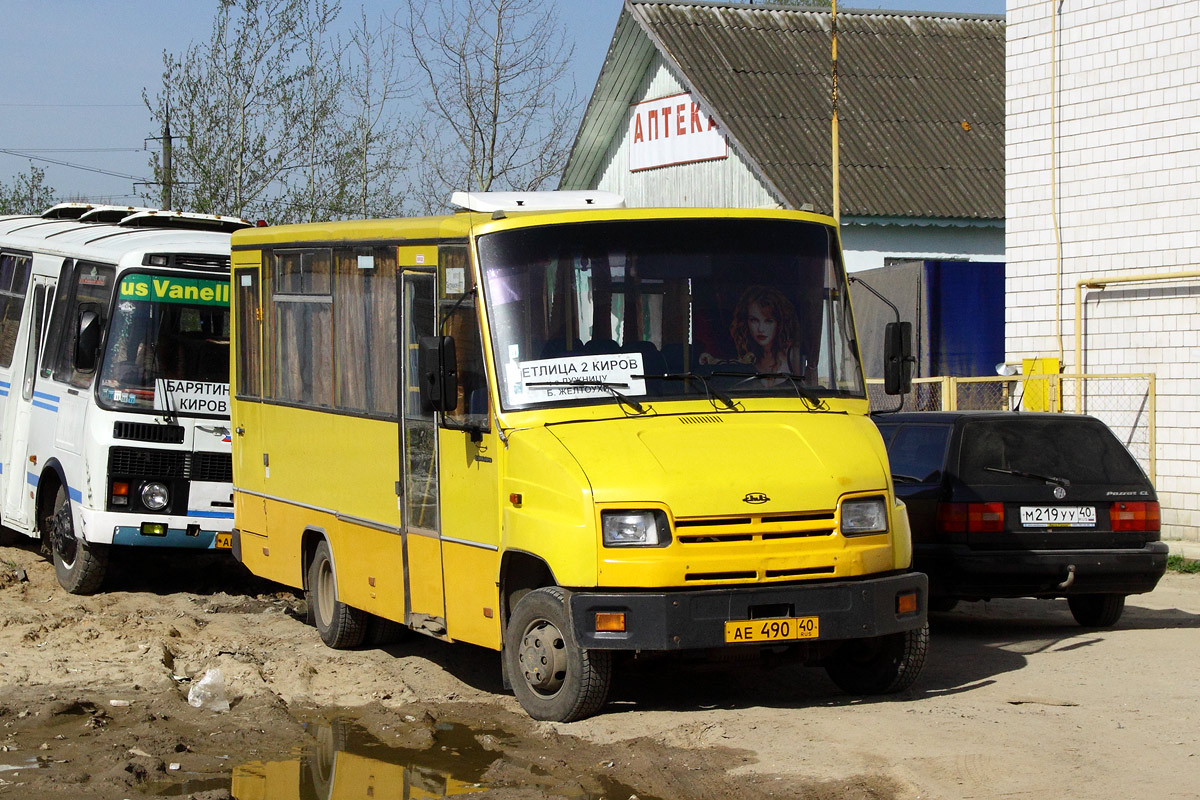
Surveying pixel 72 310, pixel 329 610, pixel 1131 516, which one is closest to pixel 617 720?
pixel 329 610

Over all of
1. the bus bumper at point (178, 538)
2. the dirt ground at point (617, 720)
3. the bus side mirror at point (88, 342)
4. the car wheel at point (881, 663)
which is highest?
the bus side mirror at point (88, 342)

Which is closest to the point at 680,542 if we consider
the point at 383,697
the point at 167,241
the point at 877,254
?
the point at 383,697

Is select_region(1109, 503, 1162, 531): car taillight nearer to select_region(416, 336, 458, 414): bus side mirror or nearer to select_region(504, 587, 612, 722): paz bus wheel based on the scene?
select_region(504, 587, 612, 722): paz bus wheel

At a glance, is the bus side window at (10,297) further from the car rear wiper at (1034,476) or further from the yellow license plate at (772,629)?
the yellow license plate at (772,629)

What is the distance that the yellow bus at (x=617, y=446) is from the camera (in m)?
7.98

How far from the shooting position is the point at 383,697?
951 centimetres

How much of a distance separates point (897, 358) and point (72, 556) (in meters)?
7.75

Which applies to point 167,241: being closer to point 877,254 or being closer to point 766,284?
point 766,284

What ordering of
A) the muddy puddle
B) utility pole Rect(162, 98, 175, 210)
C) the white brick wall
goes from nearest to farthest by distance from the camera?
1. the muddy puddle
2. the white brick wall
3. utility pole Rect(162, 98, 175, 210)

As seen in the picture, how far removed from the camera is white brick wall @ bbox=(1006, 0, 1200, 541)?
55.7 feet

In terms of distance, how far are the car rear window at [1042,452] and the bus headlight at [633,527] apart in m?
3.89

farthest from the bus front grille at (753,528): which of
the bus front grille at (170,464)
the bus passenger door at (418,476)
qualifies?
the bus front grille at (170,464)

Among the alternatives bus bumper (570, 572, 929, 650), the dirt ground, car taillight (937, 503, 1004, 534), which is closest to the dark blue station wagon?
car taillight (937, 503, 1004, 534)

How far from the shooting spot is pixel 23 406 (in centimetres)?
1520
